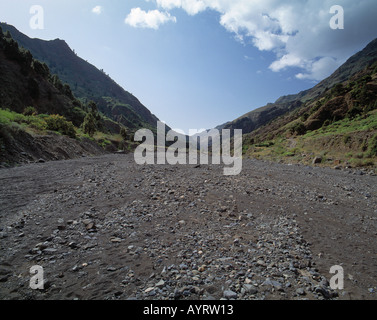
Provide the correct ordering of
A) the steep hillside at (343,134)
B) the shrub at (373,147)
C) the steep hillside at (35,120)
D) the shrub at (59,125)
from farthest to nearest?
the shrub at (59,125) < the steep hillside at (343,134) < the shrub at (373,147) < the steep hillside at (35,120)

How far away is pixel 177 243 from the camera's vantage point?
489 cm

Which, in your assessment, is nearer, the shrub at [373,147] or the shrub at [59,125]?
the shrub at [373,147]

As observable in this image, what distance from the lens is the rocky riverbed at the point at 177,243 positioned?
135 inches

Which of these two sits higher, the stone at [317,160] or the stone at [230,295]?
the stone at [317,160]

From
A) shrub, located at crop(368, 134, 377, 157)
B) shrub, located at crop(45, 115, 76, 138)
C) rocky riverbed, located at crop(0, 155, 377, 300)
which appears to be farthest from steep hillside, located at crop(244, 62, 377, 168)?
shrub, located at crop(45, 115, 76, 138)

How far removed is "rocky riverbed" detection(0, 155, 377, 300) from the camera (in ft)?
11.3

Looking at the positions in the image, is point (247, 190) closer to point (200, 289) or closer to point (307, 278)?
point (307, 278)

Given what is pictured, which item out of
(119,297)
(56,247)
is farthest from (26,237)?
(119,297)

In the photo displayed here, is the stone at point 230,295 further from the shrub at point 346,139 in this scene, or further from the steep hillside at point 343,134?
the shrub at point 346,139

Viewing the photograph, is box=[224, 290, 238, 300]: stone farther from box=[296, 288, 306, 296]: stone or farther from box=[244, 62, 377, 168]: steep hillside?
box=[244, 62, 377, 168]: steep hillside

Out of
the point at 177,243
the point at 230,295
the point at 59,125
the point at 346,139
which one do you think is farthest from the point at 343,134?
the point at 59,125

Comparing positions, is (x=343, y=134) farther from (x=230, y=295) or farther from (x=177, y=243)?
(x=230, y=295)

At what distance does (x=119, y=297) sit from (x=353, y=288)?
15.0 ft

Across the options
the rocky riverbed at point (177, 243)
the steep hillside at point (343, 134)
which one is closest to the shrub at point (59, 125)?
the rocky riverbed at point (177, 243)
